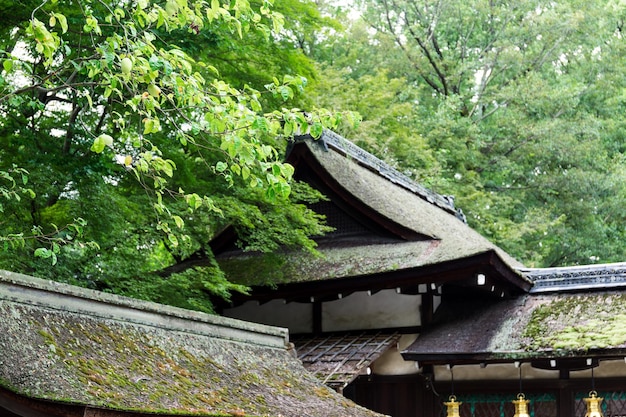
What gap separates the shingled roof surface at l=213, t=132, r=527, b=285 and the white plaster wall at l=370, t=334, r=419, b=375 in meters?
1.29

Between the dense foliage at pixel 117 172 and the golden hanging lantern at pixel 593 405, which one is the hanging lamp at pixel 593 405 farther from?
the dense foliage at pixel 117 172

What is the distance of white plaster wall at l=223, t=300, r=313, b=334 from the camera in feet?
48.6

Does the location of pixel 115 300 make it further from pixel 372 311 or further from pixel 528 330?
pixel 372 311

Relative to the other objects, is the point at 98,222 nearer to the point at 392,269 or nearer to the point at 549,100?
the point at 392,269

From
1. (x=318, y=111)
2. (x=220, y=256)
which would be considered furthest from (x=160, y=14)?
(x=220, y=256)

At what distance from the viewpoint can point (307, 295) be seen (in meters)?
14.0

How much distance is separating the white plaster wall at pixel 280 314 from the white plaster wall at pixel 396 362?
1454 mm

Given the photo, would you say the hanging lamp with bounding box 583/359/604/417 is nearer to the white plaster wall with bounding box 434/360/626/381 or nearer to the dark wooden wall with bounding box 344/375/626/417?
the dark wooden wall with bounding box 344/375/626/417

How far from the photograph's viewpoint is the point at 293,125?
7.30m

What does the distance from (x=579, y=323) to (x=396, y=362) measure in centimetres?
295

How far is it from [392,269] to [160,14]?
7097 millimetres

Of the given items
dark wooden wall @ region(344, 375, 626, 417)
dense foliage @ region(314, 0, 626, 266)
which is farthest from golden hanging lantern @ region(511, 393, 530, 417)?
dense foliage @ region(314, 0, 626, 266)

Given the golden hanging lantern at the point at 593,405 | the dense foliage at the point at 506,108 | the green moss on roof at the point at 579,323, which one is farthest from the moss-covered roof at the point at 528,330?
the dense foliage at the point at 506,108

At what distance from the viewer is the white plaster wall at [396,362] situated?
1362 centimetres
